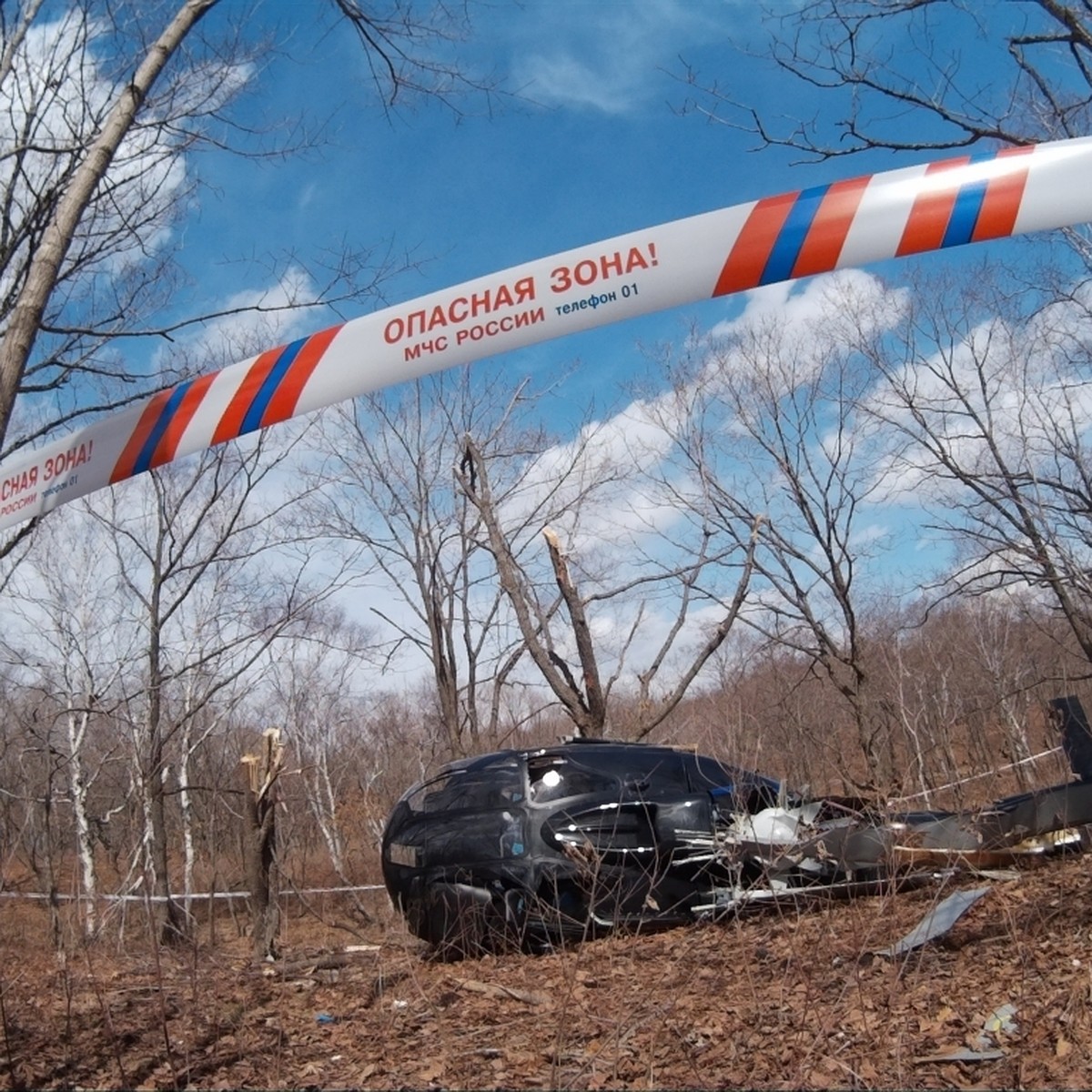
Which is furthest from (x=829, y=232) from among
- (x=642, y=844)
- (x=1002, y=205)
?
(x=642, y=844)

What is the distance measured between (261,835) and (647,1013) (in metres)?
4.20

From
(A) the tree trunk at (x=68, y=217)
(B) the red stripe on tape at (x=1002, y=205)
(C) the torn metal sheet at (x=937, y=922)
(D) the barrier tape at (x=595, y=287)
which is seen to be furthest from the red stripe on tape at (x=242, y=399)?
(C) the torn metal sheet at (x=937, y=922)

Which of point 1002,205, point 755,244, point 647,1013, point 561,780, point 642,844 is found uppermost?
point 755,244

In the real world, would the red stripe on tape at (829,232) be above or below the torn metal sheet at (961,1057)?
above

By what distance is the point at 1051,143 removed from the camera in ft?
11.0

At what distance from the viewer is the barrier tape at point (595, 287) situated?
131 inches

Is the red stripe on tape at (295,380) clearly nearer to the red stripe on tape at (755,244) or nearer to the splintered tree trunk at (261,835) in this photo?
the red stripe on tape at (755,244)

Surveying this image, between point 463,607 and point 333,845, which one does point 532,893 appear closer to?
point 463,607

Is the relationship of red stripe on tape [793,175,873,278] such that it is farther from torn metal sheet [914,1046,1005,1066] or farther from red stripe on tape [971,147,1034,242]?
torn metal sheet [914,1046,1005,1066]

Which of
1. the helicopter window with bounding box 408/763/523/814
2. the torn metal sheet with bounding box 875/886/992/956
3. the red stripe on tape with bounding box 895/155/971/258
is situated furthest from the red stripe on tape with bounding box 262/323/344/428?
the torn metal sheet with bounding box 875/886/992/956

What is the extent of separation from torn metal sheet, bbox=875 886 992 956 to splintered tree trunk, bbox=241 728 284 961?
4436mm

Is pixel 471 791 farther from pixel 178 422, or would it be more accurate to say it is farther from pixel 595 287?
pixel 595 287

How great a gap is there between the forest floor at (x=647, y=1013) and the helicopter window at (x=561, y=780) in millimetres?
892

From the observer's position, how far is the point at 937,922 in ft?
16.5
